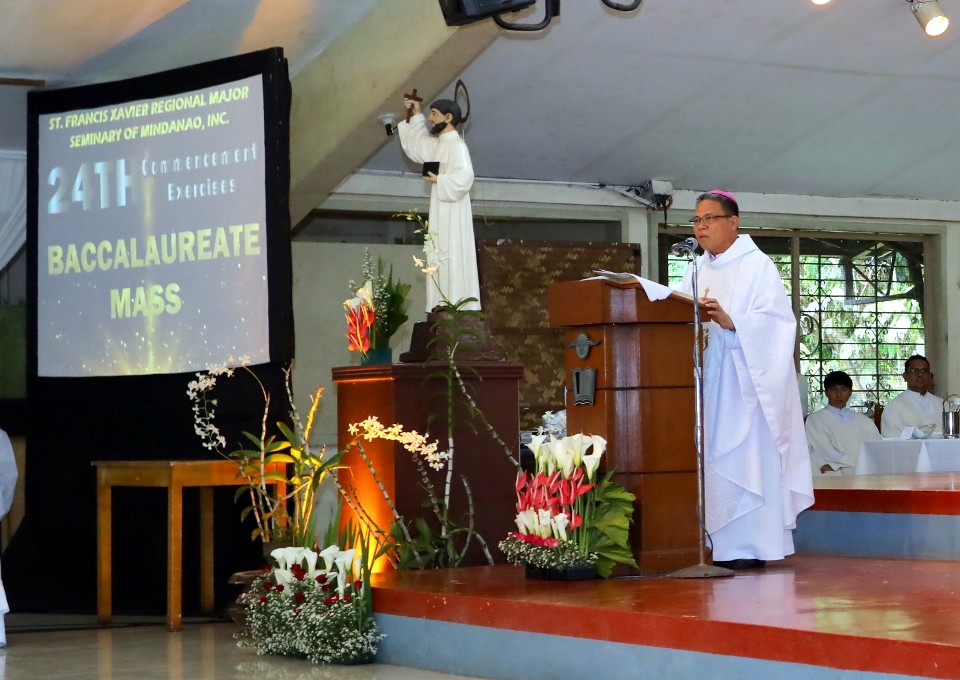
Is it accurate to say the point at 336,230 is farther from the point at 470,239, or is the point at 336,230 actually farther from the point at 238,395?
the point at 470,239

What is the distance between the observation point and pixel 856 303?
1113 cm

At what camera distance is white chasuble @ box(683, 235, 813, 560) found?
5.12 metres

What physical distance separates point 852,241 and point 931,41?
306cm

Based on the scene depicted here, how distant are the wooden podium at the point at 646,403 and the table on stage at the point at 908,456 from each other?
3386 mm

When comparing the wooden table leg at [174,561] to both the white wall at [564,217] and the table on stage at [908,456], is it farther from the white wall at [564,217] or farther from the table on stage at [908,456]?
the table on stage at [908,456]

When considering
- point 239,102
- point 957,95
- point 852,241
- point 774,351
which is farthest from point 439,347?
point 852,241

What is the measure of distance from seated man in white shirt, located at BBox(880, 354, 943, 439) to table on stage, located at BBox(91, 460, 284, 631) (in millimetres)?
4781

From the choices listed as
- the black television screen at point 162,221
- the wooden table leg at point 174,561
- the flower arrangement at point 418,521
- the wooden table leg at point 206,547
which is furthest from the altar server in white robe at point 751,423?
the wooden table leg at point 206,547

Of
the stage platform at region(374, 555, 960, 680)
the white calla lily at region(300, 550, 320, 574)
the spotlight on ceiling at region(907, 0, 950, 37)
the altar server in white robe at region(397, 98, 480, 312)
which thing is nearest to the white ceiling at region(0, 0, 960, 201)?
the spotlight on ceiling at region(907, 0, 950, 37)

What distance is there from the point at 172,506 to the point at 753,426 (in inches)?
99.4

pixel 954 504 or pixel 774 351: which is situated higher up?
pixel 774 351

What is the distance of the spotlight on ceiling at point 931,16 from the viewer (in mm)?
7434

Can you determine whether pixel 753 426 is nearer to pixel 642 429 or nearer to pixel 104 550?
pixel 642 429

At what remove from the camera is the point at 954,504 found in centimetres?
535
